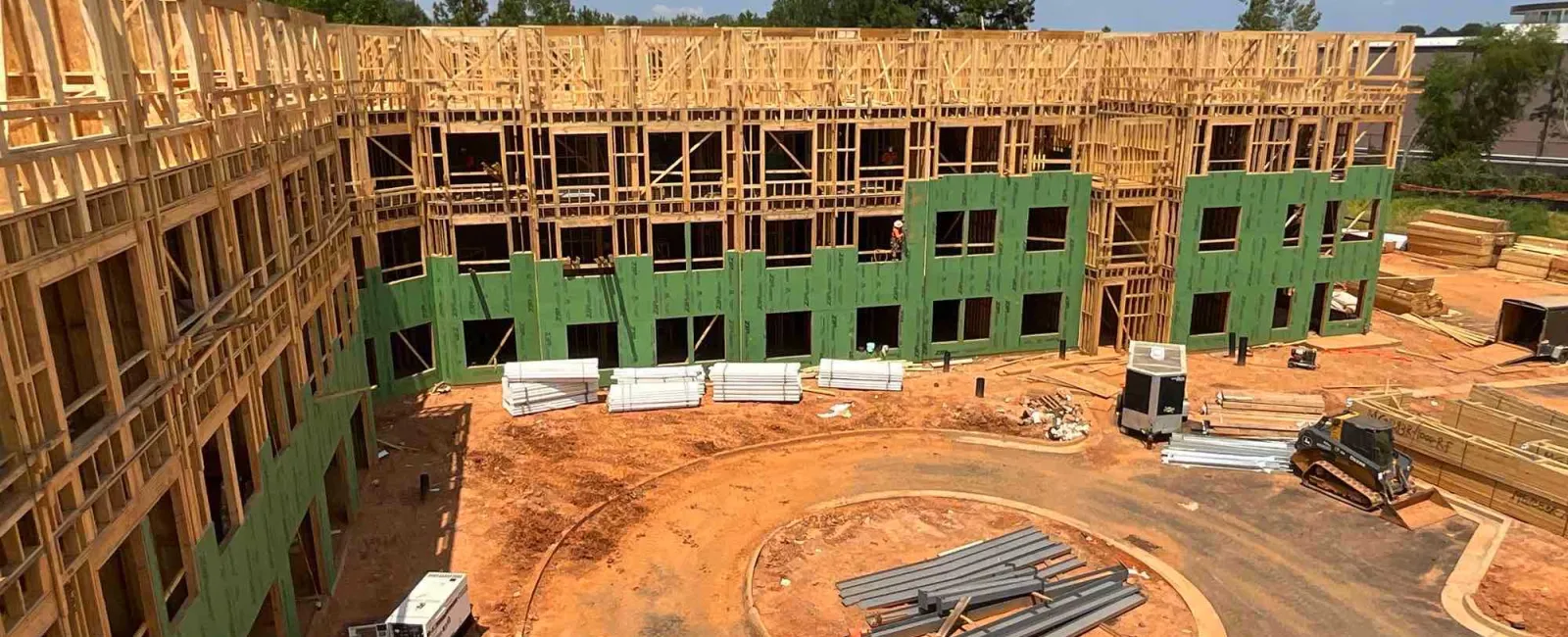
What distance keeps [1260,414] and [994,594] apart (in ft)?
44.1

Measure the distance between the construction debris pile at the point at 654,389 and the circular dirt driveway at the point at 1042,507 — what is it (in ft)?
12.8

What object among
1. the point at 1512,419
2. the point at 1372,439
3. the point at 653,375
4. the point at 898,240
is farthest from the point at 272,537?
the point at 1512,419

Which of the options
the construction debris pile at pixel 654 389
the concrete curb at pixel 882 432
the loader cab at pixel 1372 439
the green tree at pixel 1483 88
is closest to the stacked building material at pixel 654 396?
the construction debris pile at pixel 654 389

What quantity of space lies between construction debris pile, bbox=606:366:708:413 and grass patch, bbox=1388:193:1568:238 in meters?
49.5

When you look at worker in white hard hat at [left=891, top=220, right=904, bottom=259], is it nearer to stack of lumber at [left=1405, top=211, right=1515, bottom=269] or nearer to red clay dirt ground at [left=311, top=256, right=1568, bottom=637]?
red clay dirt ground at [left=311, top=256, right=1568, bottom=637]

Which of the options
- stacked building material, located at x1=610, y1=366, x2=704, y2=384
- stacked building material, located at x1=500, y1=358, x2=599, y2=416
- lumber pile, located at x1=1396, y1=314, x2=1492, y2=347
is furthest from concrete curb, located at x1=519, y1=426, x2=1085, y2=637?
lumber pile, located at x1=1396, y1=314, x2=1492, y2=347

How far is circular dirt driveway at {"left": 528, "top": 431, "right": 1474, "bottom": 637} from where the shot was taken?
683 inches

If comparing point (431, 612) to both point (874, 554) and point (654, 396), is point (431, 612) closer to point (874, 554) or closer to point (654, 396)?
point (874, 554)

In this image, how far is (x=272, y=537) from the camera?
14.2m

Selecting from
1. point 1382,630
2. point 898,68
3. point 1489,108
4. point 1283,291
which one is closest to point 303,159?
point 898,68

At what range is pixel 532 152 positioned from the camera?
91.7ft

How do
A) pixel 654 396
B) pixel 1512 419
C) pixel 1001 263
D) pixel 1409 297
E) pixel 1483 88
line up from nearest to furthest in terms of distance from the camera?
pixel 1512 419, pixel 654 396, pixel 1001 263, pixel 1409 297, pixel 1483 88

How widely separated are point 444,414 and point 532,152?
8191mm

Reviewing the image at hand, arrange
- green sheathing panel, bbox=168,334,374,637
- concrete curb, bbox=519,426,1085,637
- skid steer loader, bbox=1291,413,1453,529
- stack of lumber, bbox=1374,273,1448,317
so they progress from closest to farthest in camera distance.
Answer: green sheathing panel, bbox=168,334,374,637 → skid steer loader, bbox=1291,413,1453,529 → concrete curb, bbox=519,426,1085,637 → stack of lumber, bbox=1374,273,1448,317
